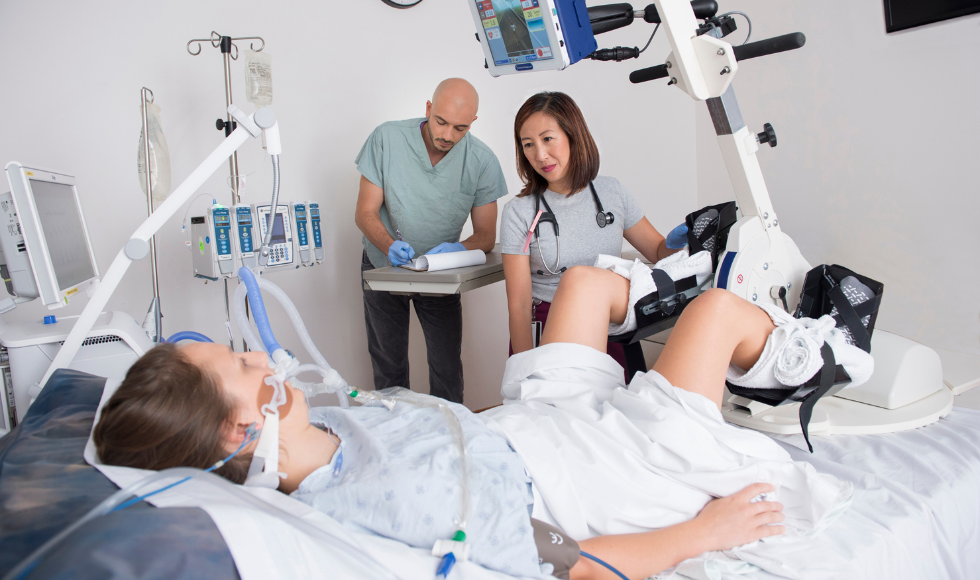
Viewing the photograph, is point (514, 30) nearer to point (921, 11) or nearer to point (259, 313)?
point (259, 313)

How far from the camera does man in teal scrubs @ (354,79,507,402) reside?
2195 millimetres

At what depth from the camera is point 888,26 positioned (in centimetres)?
230

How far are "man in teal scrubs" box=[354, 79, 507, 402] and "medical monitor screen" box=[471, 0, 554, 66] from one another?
2.03ft

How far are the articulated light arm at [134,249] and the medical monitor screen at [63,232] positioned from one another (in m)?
0.09

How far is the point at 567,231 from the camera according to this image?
179 cm

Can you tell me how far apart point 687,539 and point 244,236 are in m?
1.59

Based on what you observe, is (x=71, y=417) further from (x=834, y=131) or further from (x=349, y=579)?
(x=834, y=131)

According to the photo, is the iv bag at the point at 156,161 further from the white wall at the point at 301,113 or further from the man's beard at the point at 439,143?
the man's beard at the point at 439,143

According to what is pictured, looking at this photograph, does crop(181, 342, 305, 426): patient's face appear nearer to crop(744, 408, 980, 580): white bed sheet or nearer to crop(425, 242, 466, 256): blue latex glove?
crop(744, 408, 980, 580): white bed sheet

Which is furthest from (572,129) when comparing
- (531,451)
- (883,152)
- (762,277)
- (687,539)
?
(883,152)

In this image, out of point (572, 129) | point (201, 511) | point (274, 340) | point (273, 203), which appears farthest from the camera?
point (572, 129)

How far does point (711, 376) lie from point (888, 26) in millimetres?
2028

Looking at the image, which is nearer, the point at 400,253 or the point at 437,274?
the point at 437,274

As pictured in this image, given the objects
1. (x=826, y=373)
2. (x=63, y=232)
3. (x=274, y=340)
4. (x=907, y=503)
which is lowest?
(x=907, y=503)
